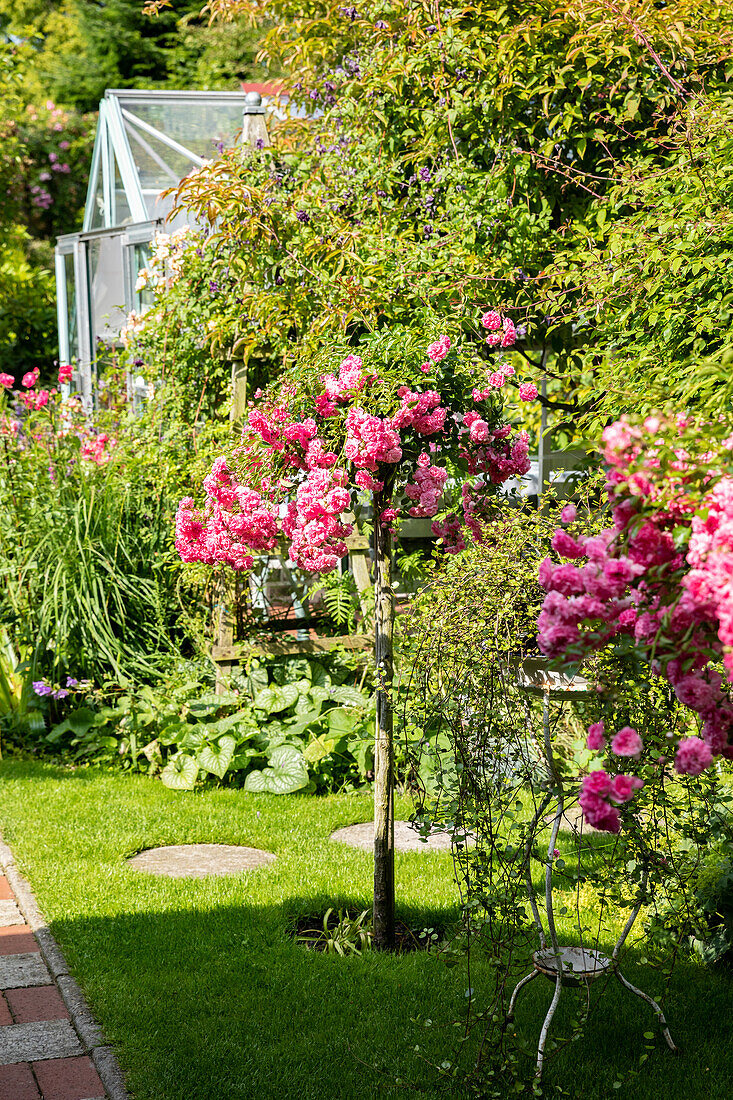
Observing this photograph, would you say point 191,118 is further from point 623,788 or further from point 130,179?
point 623,788

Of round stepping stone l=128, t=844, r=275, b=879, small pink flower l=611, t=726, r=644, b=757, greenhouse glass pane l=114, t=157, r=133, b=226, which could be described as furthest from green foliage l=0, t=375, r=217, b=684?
greenhouse glass pane l=114, t=157, r=133, b=226

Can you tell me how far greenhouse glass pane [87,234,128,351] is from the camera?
1005 cm

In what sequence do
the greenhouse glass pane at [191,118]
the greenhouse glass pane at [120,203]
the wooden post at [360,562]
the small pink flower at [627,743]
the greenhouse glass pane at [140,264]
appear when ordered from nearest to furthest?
the small pink flower at [627,743], the wooden post at [360,562], the greenhouse glass pane at [140,264], the greenhouse glass pane at [191,118], the greenhouse glass pane at [120,203]

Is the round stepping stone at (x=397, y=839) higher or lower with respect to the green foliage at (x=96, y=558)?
lower

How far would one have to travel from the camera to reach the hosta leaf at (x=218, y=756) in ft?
16.0

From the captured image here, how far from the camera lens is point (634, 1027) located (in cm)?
288

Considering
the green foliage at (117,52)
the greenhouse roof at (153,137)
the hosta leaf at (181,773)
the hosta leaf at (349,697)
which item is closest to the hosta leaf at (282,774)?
the hosta leaf at (181,773)

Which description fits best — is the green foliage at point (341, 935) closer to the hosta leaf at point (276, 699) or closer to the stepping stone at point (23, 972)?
the stepping stone at point (23, 972)

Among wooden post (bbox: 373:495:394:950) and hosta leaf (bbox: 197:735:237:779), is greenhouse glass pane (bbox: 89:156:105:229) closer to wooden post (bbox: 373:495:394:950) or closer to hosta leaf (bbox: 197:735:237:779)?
hosta leaf (bbox: 197:735:237:779)

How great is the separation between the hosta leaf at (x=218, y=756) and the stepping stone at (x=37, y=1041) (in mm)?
1971

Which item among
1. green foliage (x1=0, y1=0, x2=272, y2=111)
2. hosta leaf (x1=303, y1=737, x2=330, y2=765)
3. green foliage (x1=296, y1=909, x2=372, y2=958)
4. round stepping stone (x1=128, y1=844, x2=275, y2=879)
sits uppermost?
green foliage (x1=0, y1=0, x2=272, y2=111)

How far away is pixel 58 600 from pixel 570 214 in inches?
132

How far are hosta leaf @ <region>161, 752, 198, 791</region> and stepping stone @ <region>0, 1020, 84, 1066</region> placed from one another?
199cm

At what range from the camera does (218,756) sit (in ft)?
16.1
